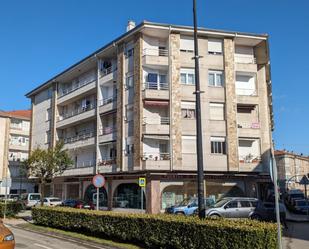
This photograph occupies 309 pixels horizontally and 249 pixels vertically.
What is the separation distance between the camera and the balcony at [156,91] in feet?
109

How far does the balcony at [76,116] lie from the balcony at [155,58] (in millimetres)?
9184

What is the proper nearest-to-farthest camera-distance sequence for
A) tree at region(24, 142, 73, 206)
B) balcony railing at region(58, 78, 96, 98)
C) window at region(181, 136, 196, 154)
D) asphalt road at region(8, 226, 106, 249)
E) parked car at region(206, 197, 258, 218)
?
asphalt road at region(8, 226, 106, 249)
parked car at region(206, 197, 258, 218)
tree at region(24, 142, 73, 206)
window at region(181, 136, 196, 154)
balcony railing at region(58, 78, 96, 98)

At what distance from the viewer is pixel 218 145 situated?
111ft

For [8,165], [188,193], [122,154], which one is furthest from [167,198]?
[8,165]

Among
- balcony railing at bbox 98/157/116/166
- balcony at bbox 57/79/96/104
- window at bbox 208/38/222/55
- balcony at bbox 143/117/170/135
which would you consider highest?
window at bbox 208/38/222/55

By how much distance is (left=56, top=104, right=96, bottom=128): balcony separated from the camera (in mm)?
40647

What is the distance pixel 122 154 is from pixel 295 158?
8099 cm

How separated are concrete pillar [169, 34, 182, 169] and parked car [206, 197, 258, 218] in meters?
Result: 9.70

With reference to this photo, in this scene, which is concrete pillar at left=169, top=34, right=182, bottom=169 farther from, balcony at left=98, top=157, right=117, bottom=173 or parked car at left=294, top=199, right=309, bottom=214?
parked car at left=294, top=199, right=309, bottom=214

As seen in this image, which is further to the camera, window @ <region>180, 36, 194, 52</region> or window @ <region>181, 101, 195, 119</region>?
window @ <region>180, 36, 194, 52</region>

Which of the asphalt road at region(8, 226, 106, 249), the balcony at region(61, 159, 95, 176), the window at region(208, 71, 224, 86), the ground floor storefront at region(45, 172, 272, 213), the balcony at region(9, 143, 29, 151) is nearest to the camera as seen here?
the asphalt road at region(8, 226, 106, 249)

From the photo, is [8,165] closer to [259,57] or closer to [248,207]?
[259,57]

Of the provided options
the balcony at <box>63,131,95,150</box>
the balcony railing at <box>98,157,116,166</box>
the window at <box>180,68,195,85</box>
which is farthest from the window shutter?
the balcony at <box>63,131,95,150</box>

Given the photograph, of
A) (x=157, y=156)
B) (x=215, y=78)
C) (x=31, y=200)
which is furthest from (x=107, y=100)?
(x=31, y=200)
